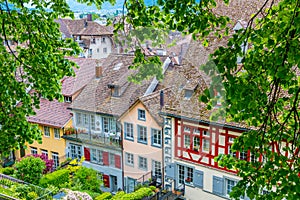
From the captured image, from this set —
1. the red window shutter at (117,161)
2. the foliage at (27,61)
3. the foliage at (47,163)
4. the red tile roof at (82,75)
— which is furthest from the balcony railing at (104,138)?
the foliage at (47,163)

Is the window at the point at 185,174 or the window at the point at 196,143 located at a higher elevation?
the window at the point at 196,143

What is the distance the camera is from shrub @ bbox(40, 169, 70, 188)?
232 cm

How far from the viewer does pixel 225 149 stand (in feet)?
4.79

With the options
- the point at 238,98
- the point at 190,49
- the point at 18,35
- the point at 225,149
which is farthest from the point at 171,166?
the point at 238,98

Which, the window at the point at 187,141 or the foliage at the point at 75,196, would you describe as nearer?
the window at the point at 187,141

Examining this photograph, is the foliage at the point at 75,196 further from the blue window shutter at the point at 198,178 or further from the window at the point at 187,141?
the window at the point at 187,141

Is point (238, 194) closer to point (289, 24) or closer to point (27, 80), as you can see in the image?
point (289, 24)

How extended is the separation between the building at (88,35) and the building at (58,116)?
0.05m

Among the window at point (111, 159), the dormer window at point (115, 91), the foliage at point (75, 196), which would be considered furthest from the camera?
the foliage at point (75, 196)

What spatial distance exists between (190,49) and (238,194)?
20.3 inches

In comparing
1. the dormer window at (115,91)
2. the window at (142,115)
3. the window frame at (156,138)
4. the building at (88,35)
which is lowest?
the window frame at (156,138)

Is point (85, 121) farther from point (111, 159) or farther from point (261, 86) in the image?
point (261, 86)

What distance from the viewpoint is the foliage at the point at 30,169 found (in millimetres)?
2370

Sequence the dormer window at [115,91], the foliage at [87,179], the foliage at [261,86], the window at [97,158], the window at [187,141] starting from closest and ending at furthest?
1. the foliage at [261,86]
2. the dormer window at [115,91]
3. the window at [187,141]
4. the window at [97,158]
5. the foliage at [87,179]
